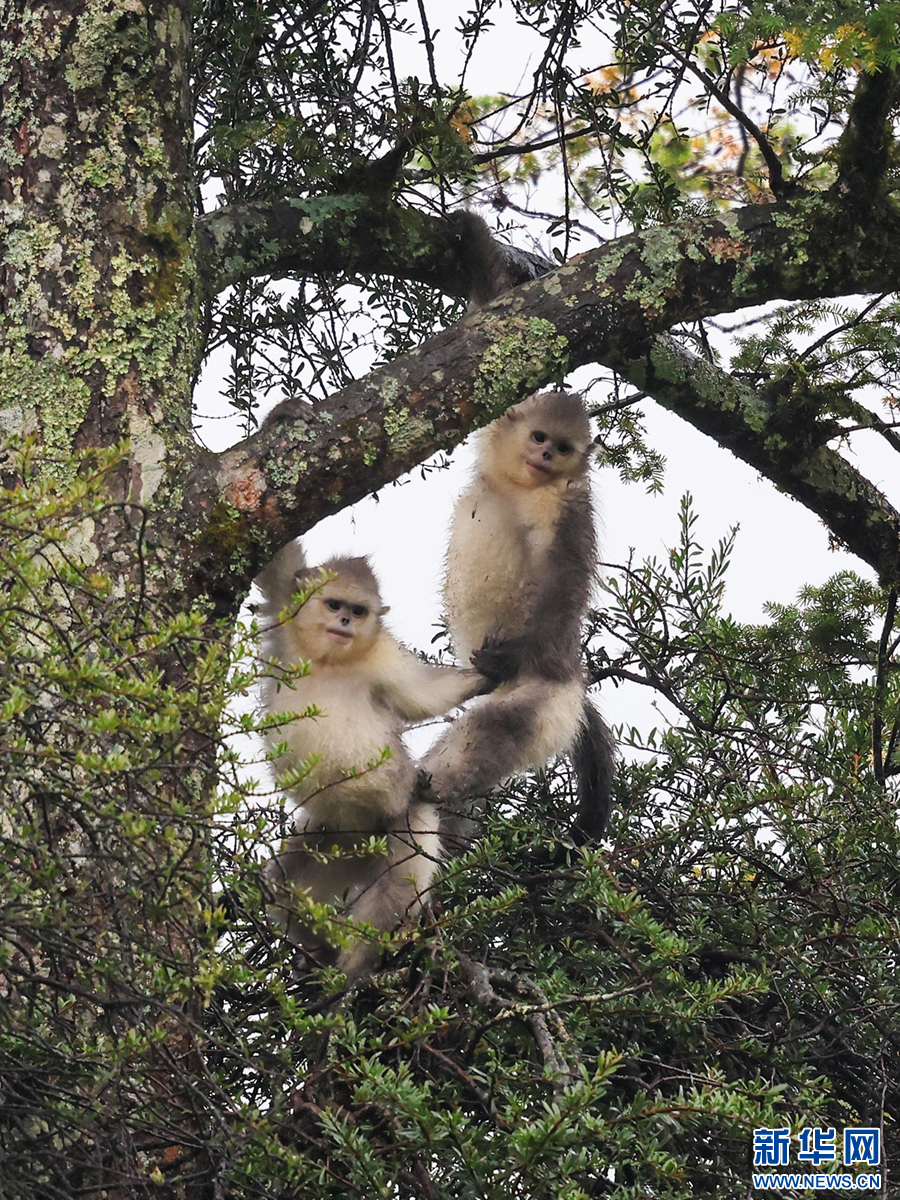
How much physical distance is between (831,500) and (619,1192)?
10.5 feet

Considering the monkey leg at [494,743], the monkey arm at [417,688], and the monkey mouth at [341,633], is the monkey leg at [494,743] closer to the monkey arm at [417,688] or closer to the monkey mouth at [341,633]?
the monkey arm at [417,688]

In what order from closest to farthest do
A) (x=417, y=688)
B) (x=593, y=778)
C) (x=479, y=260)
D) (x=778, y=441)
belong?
(x=417, y=688) → (x=593, y=778) → (x=479, y=260) → (x=778, y=441)

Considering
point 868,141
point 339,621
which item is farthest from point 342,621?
point 868,141

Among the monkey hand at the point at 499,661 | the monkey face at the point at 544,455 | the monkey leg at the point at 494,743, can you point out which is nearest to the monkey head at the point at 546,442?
the monkey face at the point at 544,455

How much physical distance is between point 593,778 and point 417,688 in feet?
2.27

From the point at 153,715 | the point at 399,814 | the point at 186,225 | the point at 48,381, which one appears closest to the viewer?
the point at 153,715

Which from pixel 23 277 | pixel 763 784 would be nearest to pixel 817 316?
pixel 763 784

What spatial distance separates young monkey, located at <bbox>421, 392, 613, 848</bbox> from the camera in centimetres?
433

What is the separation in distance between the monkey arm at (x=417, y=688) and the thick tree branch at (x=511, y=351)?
2.46ft

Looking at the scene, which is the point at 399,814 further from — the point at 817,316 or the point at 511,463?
the point at 817,316

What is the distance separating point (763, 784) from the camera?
3.79 meters

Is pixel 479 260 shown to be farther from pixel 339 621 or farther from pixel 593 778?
pixel 593 778

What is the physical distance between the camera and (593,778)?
434 centimetres

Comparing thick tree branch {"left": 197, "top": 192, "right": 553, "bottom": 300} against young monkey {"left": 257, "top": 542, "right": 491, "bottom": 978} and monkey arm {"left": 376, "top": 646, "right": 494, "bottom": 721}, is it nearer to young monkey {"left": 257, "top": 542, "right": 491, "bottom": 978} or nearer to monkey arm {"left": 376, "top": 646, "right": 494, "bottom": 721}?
young monkey {"left": 257, "top": 542, "right": 491, "bottom": 978}
